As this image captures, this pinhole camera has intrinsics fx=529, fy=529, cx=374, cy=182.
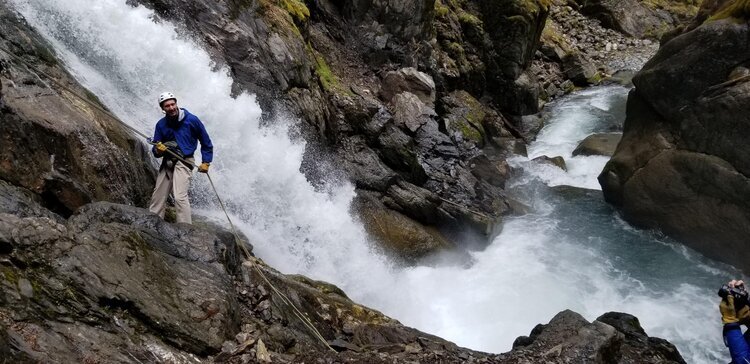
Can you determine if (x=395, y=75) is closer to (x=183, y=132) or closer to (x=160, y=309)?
(x=183, y=132)

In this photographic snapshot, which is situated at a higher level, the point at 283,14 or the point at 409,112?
the point at 283,14

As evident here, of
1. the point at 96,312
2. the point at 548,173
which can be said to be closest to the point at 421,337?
the point at 96,312

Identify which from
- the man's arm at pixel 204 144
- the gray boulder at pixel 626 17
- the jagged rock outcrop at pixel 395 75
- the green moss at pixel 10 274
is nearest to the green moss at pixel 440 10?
the jagged rock outcrop at pixel 395 75

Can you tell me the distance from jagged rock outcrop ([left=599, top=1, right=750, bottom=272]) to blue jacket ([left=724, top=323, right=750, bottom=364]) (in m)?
9.65

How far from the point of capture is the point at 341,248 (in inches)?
683

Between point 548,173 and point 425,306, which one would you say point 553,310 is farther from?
point 548,173

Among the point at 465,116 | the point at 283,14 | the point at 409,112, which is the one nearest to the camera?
the point at 283,14

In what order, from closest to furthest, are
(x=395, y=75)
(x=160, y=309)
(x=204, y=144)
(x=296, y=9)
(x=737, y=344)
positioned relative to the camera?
(x=160, y=309) → (x=737, y=344) → (x=204, y=144) → (x=296, y=9) → (x=395, y=75)

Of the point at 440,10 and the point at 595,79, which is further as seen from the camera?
the point at 595,79

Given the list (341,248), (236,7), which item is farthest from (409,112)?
(236,7)

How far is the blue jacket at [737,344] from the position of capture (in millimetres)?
9023

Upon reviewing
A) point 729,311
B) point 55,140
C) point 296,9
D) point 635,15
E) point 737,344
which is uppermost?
point 635,15

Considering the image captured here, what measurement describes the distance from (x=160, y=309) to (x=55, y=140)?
13.4ft

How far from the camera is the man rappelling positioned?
9.90 m
